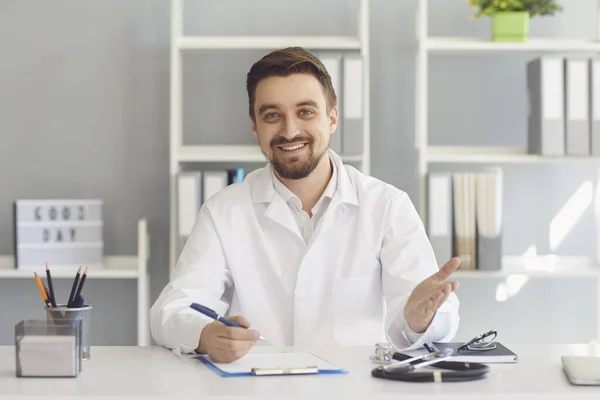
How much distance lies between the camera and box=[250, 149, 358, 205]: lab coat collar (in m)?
2.13

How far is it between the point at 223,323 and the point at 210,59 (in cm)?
179

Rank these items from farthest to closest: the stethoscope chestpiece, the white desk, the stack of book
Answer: the stack of book < the stethoscope chestpiece < the white desk

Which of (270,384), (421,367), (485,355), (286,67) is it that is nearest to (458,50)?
(286,67)

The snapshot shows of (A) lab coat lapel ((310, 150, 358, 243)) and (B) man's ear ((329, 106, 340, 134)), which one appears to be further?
(B) man's ear ((329, 106, 340, 134))

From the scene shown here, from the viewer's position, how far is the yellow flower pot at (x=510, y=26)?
2.91 metres

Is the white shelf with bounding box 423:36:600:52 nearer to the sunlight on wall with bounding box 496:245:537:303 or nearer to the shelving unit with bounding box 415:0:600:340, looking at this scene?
the shelving unit with bounding box 415:0:600:340

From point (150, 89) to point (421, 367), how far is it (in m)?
2.03

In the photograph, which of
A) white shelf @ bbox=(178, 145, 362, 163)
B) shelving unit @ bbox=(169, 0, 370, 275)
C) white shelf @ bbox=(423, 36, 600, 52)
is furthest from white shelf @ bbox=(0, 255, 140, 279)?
white shelf @ bbox=(423, 36, 600, 52)

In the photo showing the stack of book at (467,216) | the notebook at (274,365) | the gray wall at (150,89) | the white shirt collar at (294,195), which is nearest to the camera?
the notebook at (274,365)

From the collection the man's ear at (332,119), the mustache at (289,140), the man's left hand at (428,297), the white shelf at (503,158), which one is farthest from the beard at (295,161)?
the white shelf at (503,158)

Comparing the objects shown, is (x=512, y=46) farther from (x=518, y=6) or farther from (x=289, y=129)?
(x=289, y=129)

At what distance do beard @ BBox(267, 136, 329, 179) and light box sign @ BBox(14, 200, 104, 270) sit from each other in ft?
3.66

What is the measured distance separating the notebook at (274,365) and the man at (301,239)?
1.35 ft

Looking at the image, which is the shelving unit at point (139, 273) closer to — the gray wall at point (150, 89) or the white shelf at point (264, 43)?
the gray wall at point (150, 89)
